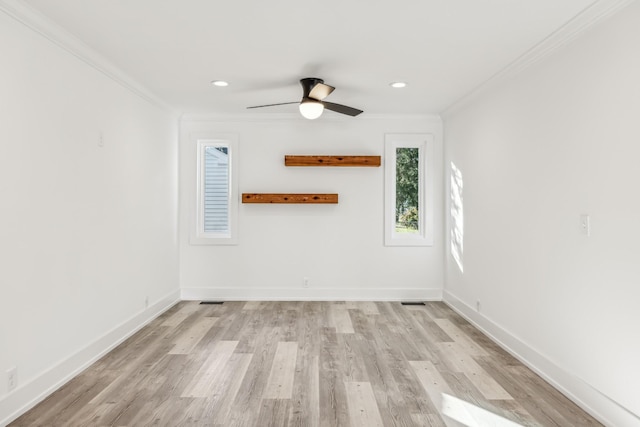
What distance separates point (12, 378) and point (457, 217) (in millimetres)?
4417

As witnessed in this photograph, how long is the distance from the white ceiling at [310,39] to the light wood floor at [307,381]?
249cm

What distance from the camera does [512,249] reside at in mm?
3527

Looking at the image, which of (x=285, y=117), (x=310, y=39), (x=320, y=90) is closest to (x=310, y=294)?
(x=285, y=117)

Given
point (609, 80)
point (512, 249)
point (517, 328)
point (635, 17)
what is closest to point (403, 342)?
point (517, 328)

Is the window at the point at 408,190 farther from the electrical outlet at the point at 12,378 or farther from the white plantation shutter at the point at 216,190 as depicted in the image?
the electrical outlet at the point at 12,378

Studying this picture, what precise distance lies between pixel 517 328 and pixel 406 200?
2455mm

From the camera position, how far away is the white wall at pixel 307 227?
5.39 m

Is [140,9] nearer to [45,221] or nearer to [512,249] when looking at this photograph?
[45,221]

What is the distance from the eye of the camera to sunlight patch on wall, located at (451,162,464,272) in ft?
15.7

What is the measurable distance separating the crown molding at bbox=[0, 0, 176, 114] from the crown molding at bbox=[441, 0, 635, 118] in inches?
135

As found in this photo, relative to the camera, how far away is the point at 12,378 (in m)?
2.39

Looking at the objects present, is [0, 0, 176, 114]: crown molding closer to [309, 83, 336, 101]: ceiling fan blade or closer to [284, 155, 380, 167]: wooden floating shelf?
[309, 83, 336, 101]: ceiling fan blade

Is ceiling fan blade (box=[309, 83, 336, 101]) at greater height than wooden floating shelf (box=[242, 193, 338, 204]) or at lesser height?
greater

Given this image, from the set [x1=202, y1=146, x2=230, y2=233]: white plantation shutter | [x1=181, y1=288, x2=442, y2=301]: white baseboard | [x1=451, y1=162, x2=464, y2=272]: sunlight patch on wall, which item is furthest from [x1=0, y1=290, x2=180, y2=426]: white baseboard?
[x1=451, y1=162, x2=464, y2=272]: sunlight patch on wall
